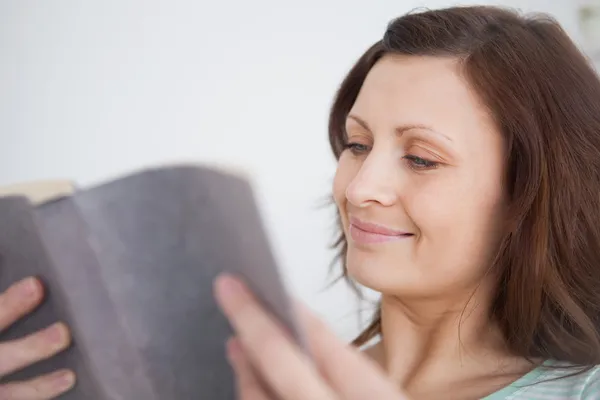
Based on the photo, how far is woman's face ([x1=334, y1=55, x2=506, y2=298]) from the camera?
59cm

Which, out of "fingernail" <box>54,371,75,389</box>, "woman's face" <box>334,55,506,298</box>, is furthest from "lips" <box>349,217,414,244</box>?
"fingernail" <box>54,371,75,389</box>

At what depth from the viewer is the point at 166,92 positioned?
0.88 m

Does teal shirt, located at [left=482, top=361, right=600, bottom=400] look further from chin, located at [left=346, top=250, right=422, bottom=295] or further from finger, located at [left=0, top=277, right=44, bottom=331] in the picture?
finger, located at [left=0, top=277, right=44, bottom=331]

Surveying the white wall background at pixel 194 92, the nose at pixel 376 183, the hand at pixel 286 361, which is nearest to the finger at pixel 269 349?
the hand at pixel 286 361

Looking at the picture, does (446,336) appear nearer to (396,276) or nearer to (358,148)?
(396,276)

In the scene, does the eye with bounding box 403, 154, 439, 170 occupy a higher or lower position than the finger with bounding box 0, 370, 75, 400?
higher

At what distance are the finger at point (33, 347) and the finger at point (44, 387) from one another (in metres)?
0.01

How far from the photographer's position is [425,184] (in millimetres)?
589

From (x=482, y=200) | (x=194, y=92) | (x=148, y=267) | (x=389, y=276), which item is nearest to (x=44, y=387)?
(x=148, y=267)

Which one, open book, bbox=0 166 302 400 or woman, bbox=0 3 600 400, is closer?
open book, bbox=0 166 302 400

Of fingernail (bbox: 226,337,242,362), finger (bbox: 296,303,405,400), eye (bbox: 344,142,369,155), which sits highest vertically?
eye (bbox: 344,142,369,155)

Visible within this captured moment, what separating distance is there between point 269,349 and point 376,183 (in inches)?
12.2

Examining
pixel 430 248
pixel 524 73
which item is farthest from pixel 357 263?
pixel 524 73

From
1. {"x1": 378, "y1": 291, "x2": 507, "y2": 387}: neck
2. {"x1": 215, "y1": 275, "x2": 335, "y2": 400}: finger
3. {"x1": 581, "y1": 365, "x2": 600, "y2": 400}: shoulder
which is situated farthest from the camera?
{"x1": 378, "y1": 291, "x2": 507, "y2": 387}: neck
